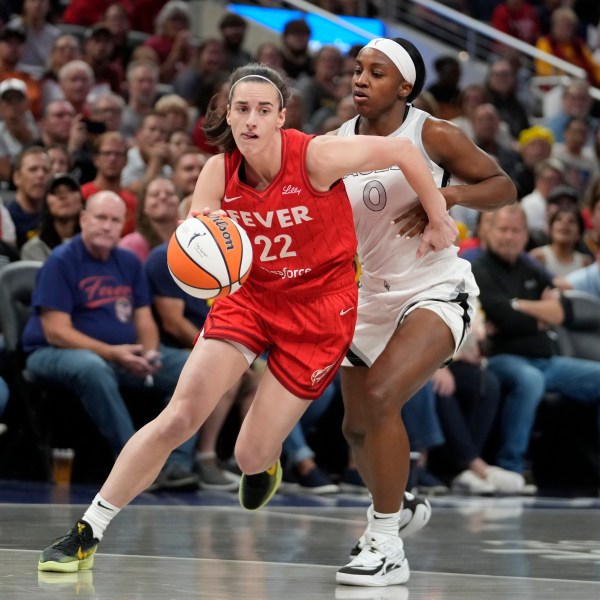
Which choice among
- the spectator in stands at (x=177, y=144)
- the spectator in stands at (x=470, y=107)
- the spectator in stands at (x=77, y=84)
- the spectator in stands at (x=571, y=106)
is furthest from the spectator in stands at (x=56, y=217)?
the spectator in stands at (x=571, y=106)

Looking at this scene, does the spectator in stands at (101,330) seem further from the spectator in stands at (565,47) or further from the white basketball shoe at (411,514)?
the spectator in stands at (565,47)

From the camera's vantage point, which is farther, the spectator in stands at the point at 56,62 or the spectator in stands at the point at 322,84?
the spectator in stands at the point at 322,84

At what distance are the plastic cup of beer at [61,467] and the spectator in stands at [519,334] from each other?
2.84 meters

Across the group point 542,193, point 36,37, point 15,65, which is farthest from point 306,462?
point 36,37

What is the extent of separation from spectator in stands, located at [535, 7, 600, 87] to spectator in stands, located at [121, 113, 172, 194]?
6710mm

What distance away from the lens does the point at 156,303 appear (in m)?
8.65

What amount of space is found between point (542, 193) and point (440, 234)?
6.97 meters

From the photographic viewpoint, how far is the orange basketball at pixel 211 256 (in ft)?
15.8

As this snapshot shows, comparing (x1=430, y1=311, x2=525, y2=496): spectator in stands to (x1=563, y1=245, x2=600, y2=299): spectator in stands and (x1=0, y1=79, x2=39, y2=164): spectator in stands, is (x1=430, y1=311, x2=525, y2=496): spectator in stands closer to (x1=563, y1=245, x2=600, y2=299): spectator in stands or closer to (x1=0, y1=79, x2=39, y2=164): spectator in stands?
(x1=563, y1=245, x2=600, y2=299): spectator in stands

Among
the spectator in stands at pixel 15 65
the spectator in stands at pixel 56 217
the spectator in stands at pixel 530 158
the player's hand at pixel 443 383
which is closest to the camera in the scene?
the spectator in stands at pixel 56 217

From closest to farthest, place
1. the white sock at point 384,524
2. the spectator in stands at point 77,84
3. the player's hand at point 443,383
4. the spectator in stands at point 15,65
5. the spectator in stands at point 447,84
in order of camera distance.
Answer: the white sock at point 384,524 < the player's hand at point 443,383 < the spectator in stands at point 77,84 < the spectator in stands at point 15,65 < the spectator in stands at point 447,84

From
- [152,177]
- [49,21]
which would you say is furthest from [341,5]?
[152,177]

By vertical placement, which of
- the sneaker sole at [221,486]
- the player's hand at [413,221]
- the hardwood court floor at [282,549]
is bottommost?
the sneaker sole at [221,486]

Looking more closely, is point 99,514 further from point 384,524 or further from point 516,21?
point 516,21
